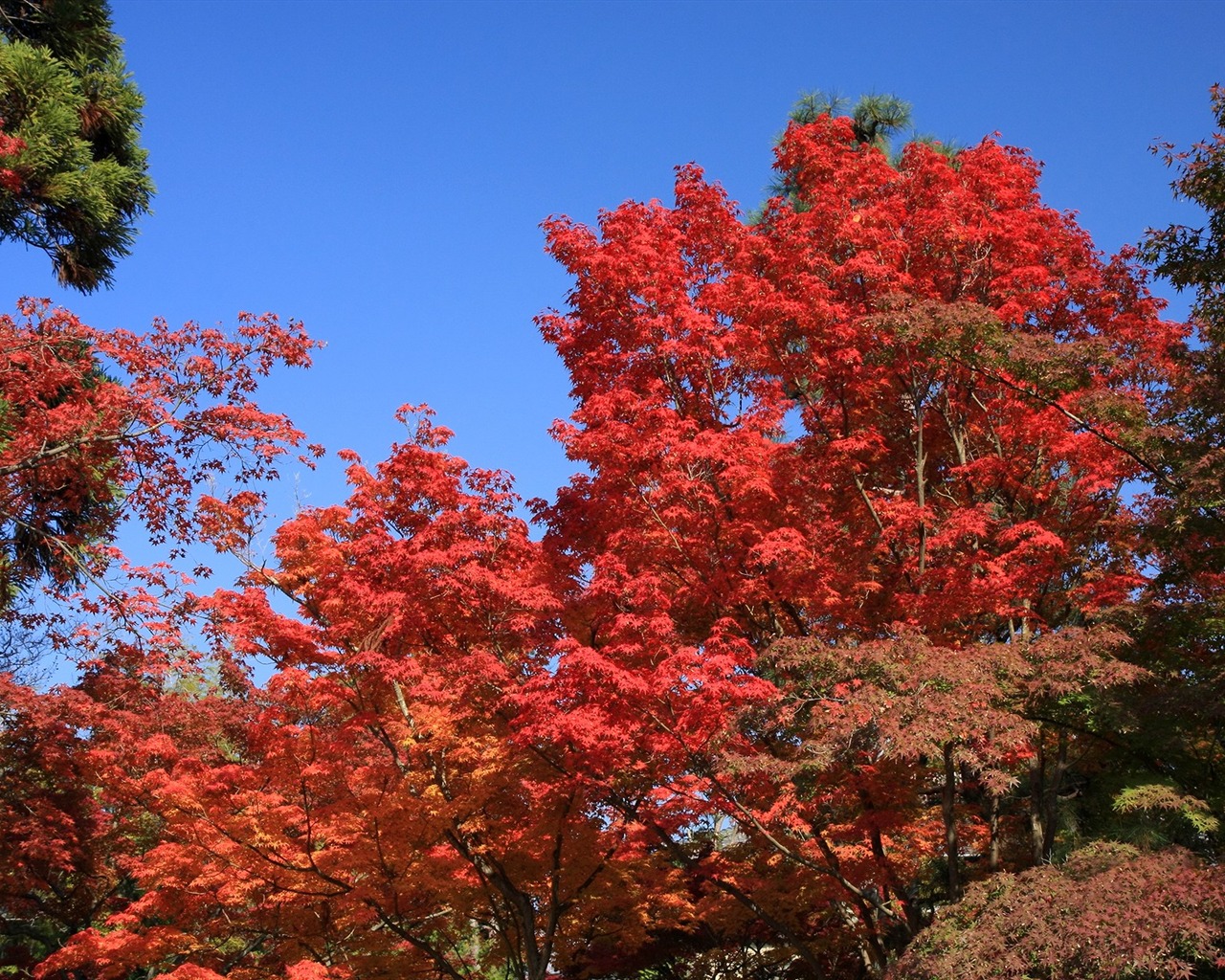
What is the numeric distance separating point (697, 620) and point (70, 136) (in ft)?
33.5

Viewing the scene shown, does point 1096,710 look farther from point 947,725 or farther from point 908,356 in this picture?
point 908,356

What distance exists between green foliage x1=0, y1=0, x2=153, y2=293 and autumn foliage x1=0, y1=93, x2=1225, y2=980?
248 centimetres

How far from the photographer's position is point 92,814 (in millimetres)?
17406

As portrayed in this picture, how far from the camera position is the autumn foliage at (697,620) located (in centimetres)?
1061

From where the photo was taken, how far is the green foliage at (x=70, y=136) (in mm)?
12133

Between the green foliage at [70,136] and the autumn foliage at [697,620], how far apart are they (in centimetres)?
248

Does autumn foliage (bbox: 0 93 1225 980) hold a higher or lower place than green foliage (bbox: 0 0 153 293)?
lower

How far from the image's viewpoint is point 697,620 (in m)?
13.6

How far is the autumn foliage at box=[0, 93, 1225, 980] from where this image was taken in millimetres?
10609

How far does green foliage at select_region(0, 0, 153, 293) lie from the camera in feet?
39.8

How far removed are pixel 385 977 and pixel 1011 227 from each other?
13.9 metres

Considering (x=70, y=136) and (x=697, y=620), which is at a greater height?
(x=70, y=136)

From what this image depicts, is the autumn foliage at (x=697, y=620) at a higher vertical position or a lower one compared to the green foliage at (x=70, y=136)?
lower

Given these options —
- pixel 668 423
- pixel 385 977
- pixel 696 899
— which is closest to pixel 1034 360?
pixel 668 423
